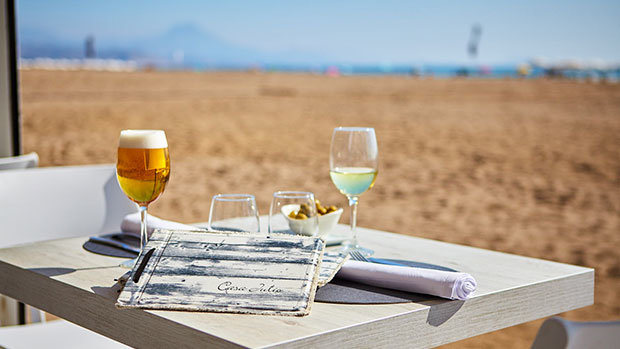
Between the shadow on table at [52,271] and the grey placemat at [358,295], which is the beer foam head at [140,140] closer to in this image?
the shadow on table at [52,271]

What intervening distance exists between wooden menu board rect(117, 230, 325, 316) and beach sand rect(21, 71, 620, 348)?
2684mm

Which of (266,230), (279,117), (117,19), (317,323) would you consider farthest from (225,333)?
(117,19)

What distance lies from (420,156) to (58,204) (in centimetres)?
897

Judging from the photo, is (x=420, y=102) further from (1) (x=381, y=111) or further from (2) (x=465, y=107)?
(1) (x=381, y=111)

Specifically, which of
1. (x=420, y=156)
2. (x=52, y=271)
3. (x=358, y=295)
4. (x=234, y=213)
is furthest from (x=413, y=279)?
(x=420, y=156)

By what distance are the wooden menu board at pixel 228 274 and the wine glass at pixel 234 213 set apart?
75 millimetres

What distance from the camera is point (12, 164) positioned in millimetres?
2400

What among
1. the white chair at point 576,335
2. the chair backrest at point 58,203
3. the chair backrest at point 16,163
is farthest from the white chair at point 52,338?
the white chair at point 576,335

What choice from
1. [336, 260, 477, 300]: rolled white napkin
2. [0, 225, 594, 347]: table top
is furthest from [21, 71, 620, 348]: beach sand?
[336, 260, 477, 300]: rolled white napkin

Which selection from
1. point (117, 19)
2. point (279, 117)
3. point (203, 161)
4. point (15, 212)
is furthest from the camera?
point (117, 19)

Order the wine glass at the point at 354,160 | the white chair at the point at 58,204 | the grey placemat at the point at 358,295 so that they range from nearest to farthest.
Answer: the grey placemat at the point at 358,295
the wine glass at the point at 354,160
the white chair at the point at 58,204

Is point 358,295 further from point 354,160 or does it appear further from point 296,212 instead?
point 354,160

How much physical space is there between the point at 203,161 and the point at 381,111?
8479 mm

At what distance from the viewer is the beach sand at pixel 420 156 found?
628 cm
